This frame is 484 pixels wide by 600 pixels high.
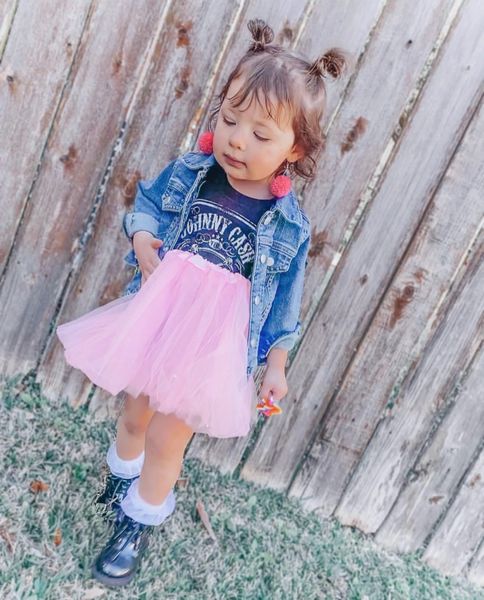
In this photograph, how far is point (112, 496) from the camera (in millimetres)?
2246

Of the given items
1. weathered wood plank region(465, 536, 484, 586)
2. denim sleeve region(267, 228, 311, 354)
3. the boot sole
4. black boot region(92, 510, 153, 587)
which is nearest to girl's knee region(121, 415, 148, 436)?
black boot region(92, 510, 153, 587)

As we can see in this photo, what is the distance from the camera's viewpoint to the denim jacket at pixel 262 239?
1887 millimetres

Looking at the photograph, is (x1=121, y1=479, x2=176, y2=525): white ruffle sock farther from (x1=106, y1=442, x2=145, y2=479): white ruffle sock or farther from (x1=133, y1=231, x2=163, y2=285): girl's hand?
(x1=133, y1=231, x2=163, y2=285): girl's hand

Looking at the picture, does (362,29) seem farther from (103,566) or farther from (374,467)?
(103,566)

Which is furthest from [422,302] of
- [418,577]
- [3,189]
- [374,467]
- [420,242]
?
[3,189]

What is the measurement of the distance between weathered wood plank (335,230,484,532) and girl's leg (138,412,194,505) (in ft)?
3.18

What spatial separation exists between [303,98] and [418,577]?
2014 millimetres

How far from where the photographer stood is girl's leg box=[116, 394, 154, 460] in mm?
2127

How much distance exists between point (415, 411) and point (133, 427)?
3.81ft

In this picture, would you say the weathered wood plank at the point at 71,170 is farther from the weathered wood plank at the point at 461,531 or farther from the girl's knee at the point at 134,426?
the weathered wood plank at the point at 461,531

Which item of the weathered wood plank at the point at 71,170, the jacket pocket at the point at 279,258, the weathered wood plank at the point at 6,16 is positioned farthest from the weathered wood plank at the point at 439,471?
the weathered wood plank at the point at 6,16

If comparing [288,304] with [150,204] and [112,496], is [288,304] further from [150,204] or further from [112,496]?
[112,496]

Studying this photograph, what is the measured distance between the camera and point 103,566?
6.64 ft

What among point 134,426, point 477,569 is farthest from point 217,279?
point 477,569
